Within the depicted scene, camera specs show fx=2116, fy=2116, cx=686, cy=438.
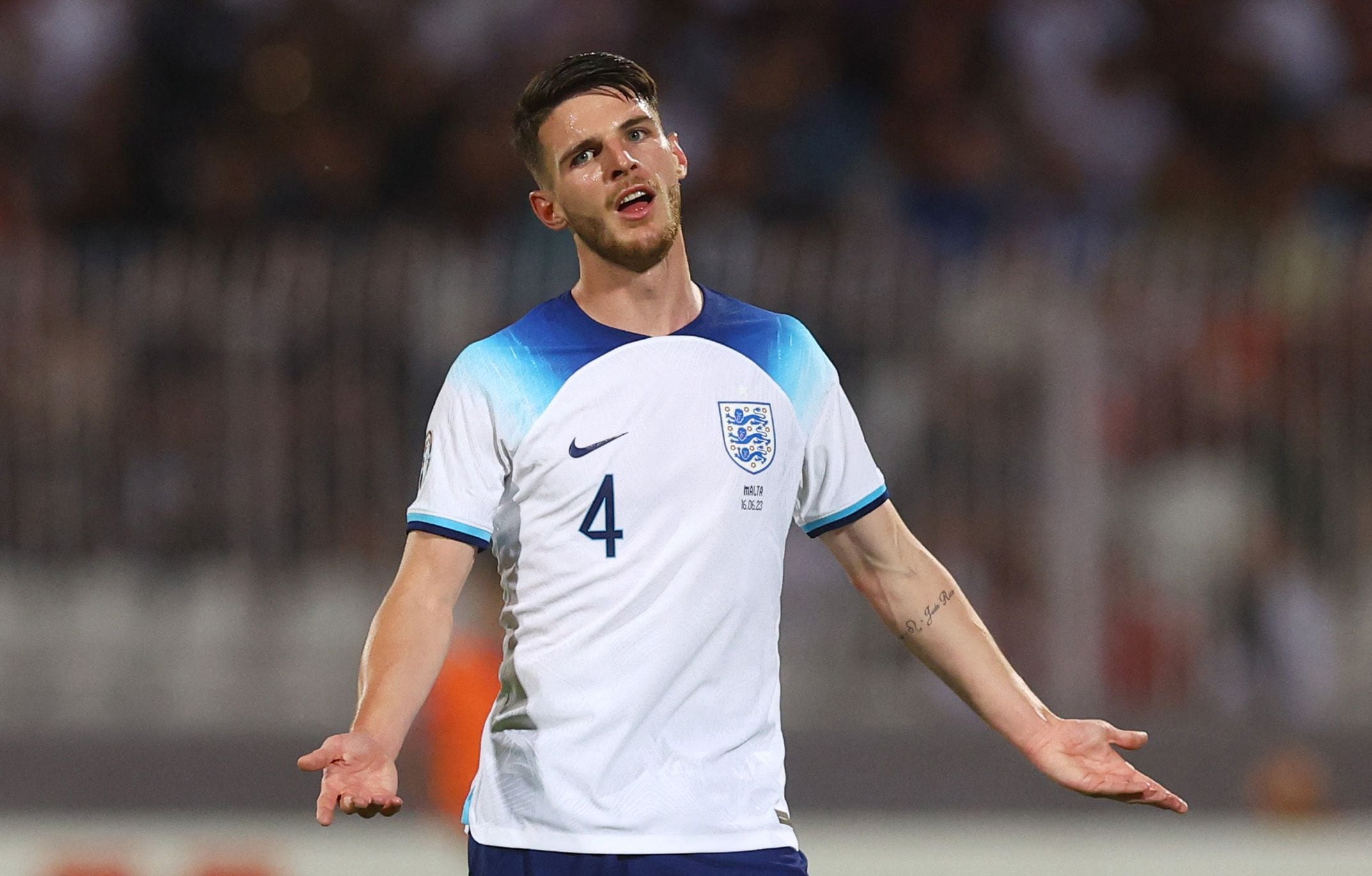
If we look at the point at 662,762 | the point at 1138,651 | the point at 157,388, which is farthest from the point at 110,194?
the point at 662,762

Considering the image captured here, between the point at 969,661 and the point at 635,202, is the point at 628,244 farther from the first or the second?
the point at 969,661

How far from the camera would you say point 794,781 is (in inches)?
329

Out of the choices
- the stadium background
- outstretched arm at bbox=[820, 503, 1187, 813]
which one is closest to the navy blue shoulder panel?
outstretched arm at bbox=[820, 503, 1187, 813]

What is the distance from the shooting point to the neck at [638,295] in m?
3.62

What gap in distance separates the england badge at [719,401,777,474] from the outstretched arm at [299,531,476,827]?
465 millimetres

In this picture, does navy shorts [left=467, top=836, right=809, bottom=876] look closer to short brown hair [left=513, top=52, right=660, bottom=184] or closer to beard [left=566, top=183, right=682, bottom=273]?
beard [left=566, top=183, right=682, bottom=273]

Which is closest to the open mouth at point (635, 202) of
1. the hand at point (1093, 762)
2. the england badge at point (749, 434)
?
the england badge at point (749, 434)

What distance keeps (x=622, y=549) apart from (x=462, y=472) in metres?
0.29

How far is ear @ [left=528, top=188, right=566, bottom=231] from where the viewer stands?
3.67 metres

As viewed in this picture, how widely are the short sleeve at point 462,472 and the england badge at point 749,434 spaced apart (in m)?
0.38

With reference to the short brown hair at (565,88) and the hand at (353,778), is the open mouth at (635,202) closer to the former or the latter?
the short brown hair at (565,88)

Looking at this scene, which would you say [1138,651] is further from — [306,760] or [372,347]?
[306,760]

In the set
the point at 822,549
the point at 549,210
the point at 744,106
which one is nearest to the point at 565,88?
the point at 549,210

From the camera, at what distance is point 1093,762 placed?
11.9 feet
